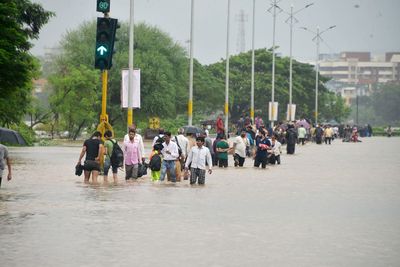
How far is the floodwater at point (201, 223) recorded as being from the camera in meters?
14.4

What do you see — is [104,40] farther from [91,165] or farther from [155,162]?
[155,162]

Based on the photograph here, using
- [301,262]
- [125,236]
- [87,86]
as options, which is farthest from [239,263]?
[87,86]

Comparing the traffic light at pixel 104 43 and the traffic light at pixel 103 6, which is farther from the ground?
the traffic light at pixel 103 6

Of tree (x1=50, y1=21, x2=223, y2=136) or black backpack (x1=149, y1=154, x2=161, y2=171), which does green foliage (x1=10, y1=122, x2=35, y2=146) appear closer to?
tree (x1=50, y1=21, x2=223, y2=136)

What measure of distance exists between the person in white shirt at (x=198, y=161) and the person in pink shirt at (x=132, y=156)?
1.46 meters

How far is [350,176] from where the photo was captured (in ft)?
119

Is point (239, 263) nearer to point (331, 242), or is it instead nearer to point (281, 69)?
point (331, 242)

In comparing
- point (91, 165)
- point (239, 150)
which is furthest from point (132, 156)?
point (239, 150)

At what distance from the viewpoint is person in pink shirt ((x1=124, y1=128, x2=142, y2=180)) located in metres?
30.2

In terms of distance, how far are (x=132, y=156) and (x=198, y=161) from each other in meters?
2.09

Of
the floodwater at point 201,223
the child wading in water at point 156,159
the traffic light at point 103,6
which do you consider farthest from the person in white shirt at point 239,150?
the traffic light at point 103,6

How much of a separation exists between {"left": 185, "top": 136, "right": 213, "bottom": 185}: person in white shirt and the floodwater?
38 cm

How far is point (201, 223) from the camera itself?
18.9m

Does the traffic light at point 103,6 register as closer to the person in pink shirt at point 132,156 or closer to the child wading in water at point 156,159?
the person in pink shirt at point 132,156
